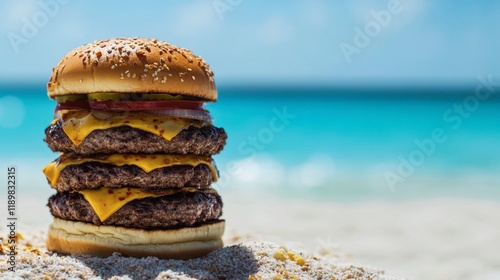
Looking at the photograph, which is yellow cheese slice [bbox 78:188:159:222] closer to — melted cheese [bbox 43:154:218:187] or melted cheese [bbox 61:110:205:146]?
melted cheese [bbox 43:154:218:187]

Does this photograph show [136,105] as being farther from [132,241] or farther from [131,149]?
[132,241]

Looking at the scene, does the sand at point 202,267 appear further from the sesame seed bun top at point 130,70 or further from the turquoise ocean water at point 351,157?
the turquoise ocean water at point 351,157

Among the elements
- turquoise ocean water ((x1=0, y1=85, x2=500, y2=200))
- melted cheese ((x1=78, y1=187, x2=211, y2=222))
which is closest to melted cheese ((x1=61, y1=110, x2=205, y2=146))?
melted cheese ((x1=78, y1=187, x2=211, y2=222))

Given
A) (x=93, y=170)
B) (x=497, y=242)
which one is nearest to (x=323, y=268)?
(x=93, y=170)

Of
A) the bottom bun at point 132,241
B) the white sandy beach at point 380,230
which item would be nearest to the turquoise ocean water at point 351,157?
the white sandy beach at point 380,230

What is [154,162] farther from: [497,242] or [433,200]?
[433,200]

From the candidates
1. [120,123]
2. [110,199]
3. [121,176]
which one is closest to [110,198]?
[110,199]
